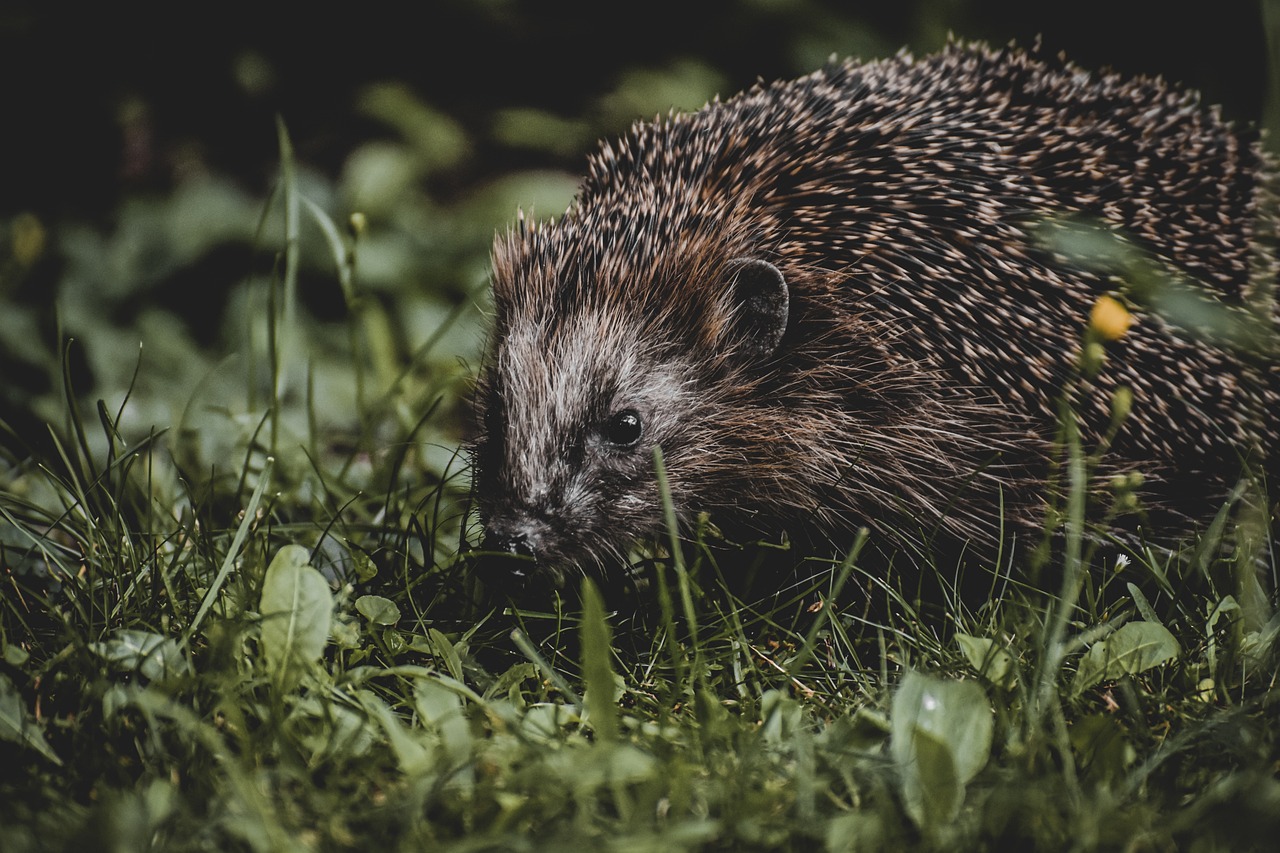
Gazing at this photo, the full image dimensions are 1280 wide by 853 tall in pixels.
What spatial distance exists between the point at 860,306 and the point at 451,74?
14.0ft

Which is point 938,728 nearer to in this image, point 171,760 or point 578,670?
point 578,670

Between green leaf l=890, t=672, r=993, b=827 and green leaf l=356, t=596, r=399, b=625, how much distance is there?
4.18ft

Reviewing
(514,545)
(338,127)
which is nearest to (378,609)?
(514,545)

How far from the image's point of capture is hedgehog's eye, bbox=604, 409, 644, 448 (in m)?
3.30

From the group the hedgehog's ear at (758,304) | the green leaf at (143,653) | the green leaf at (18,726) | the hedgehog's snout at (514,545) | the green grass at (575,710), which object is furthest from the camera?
the hedgehog's ear at (758,304)

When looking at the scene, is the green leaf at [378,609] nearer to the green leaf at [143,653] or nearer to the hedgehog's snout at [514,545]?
the hedgehog's snout at [514,545]

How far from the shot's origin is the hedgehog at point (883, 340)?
3.29m

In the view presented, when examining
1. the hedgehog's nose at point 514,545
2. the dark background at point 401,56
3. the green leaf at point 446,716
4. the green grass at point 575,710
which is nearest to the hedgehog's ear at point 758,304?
the green grass at point 575,710

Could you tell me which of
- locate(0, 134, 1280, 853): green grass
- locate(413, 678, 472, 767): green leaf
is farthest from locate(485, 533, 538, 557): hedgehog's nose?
locate(413, 678, 472, 767): green leaf

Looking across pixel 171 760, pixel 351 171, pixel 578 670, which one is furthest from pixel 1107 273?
pixel 351 171

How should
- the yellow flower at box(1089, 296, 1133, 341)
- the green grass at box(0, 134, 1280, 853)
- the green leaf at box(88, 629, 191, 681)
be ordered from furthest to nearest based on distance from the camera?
the yellow flower at box(1089, 296, 1133, 341) → the green leaf at box(88, 629, 191, 681) → the green grass at box(0, 134, 1280, 853)

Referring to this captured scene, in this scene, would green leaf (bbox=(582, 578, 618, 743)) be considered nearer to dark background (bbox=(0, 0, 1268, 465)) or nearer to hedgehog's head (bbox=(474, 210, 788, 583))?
hedgehog's head (bbox=(474, 210, 788, 583))

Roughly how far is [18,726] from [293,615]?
0.58m

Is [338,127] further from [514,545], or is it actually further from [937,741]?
[937,741]
